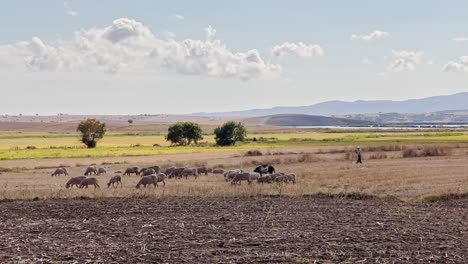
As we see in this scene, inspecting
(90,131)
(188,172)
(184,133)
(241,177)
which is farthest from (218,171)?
(184,133)

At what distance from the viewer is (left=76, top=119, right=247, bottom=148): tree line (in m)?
114

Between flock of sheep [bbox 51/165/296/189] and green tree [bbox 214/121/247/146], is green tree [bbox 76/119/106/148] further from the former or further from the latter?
flock of sheep [bbox 51/165/296/189]

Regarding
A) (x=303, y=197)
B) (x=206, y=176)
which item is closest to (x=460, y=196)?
(x=303, y=197)

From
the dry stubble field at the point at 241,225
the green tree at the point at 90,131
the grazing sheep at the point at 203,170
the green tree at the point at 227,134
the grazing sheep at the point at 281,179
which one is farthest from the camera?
the green tree at the point at 227,134

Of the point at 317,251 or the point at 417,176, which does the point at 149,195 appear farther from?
the point at 417,176

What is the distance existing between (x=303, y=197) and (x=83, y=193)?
10408 mm

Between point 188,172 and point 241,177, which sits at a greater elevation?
point 241,177

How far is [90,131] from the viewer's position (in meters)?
114

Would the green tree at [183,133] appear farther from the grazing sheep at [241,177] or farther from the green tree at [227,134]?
the grazing sheep at [241,177]

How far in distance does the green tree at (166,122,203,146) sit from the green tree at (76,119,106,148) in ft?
43.6

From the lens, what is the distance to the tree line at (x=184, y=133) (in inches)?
4491

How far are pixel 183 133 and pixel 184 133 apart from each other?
220mm

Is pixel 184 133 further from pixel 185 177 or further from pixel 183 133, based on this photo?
pixel 185 177

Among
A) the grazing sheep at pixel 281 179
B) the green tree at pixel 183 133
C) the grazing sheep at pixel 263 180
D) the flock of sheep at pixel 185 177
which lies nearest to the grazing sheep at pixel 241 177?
the flock of sheep at pixel 185 177
